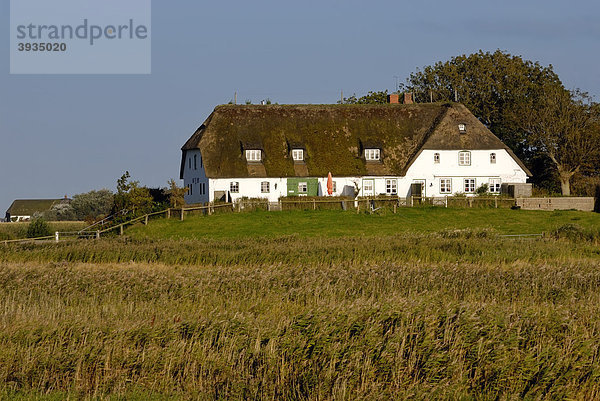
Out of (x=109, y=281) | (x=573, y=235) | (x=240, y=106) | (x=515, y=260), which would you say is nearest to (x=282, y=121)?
A: (x=240, y=106)

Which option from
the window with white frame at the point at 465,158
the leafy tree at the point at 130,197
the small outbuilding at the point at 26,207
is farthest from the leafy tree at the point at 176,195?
the small outbuilding at the point at 26,207

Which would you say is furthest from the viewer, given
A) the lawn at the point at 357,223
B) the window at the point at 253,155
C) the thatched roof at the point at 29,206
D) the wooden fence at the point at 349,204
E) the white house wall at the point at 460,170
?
the thatched roof at the point at 29,206

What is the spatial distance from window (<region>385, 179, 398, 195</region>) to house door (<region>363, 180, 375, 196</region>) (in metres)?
1.01

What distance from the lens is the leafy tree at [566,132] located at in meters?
72.0

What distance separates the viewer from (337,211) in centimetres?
5741

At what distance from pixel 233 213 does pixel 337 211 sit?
21.5 ft

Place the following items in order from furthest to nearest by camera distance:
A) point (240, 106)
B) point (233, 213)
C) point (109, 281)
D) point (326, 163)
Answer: point (240, 106) → point (326, 163) → point (233, 213) → point (109, 281)

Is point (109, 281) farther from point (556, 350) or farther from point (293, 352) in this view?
point (556, 350)

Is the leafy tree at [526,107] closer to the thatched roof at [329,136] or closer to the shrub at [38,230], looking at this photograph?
the thatched roof at [329,136]

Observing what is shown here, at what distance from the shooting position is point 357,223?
52.4 m

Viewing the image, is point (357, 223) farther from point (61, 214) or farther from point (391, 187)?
point (61, 214)

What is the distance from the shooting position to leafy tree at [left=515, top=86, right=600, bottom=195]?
2835 inches

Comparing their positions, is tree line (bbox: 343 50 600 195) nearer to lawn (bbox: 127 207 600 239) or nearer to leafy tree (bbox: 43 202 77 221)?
lawn (bbox: 127 207 600 239)

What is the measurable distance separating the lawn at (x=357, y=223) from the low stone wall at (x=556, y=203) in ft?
5.09
